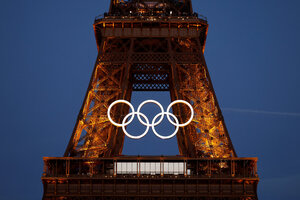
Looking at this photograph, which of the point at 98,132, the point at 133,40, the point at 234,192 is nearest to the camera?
the point at 234,192

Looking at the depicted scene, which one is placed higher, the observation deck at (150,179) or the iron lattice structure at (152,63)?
the iron lattice structure at (152,63)

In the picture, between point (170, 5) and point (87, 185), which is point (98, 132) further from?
point (170, 5)

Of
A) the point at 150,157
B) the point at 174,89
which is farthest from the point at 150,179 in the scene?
the point at 174,89

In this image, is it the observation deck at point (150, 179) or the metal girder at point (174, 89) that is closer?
the observation deck at point (150, 179)

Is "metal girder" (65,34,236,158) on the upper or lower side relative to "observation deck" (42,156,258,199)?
upper

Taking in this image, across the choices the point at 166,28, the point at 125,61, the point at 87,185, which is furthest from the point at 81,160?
the point at 166,28
